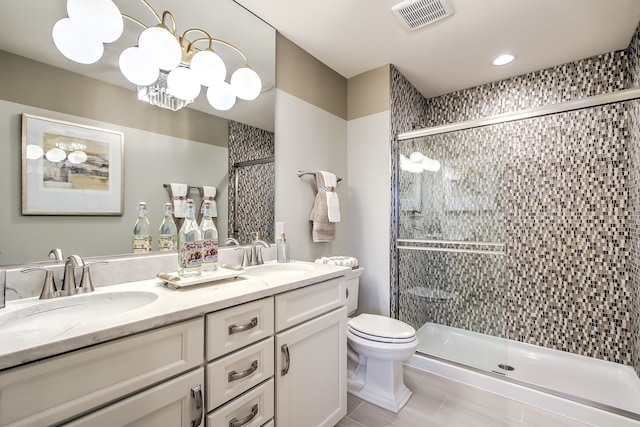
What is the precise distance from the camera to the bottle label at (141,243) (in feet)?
4.11

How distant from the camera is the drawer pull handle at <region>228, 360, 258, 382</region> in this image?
0.97m

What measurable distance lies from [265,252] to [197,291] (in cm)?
79

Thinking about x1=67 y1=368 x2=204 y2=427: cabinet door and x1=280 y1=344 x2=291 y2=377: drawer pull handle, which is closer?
x1=67 y1=368 x2=204 y2=427: cabinet door

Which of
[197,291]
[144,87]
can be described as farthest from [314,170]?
[197,291]

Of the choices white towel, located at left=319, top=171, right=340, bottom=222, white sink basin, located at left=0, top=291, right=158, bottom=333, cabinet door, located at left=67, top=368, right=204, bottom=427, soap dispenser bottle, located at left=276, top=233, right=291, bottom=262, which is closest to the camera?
cabinet door, located at left=67, top=368, right=204, bottom=427

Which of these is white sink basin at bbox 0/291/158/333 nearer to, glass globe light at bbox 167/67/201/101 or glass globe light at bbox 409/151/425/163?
glass globe light at bbox 167/67/201/101

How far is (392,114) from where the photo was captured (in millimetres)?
2408

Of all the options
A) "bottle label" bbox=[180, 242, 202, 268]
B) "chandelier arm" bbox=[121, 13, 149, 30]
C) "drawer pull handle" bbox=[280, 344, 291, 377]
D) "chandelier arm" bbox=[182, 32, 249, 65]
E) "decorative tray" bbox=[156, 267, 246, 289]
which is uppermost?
"chandelier arm" bbox=[182, 32, 249, 65]

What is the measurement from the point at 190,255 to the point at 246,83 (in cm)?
109

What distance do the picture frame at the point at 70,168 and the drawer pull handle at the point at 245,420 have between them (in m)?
0.94

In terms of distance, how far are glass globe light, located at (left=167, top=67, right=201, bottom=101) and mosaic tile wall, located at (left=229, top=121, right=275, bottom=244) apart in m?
0.26

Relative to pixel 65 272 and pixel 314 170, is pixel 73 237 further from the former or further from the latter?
pixel 314 170

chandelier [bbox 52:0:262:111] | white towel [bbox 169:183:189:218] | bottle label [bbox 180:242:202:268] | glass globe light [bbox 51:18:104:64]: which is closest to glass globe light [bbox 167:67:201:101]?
chandelier [bbox 52:0:262:111]

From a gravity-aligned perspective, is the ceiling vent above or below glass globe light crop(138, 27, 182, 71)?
above
